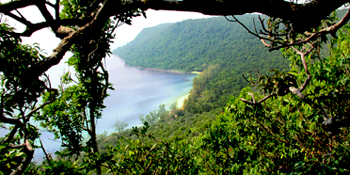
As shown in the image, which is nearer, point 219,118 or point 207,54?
point 219,118

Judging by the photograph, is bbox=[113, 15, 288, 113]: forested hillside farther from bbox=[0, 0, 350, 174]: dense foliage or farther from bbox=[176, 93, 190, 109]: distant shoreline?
bbox=[0, 0, 350, 174]: dense foliage

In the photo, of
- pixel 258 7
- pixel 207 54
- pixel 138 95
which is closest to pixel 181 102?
pixel 138 95

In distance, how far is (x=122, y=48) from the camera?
84.9 m

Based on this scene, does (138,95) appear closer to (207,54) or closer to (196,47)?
(207,54)

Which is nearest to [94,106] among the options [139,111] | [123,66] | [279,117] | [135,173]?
[135,173]

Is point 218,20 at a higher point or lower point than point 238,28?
higher

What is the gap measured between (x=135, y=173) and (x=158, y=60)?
221 ft

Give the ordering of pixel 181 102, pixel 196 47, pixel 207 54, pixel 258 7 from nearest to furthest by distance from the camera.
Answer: pixel 258 7 < pixel 181 102 < pixel 207 54 < pixel 196 47

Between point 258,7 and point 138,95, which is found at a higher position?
point 258,7

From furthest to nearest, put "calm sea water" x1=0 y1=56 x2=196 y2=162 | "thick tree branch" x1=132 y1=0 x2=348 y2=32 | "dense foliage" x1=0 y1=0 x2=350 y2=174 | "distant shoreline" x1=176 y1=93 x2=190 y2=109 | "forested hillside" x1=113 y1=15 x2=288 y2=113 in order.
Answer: "forested hillside" x1=113 y1=15 x2=288 y2=113 < "distant shoreline" x1=176 y1=93 x2=190 y2=109 < "calm sea water" x1=0 y1=56 x2=196 y2=162 < "dense foliage" x1=0 y1=0 x2=350 y2=174 < "thick tree branch" x1=132 y1=0 x2=348 y2=32

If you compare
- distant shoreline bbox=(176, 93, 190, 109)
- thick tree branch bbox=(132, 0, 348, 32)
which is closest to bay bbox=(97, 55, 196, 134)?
distant shoreline bbox=(176, 93, 190, 109)

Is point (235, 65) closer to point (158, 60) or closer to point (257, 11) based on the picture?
point (158, 60)

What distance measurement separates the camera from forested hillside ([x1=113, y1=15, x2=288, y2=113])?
3910 cm

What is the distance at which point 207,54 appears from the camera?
65.3 m
